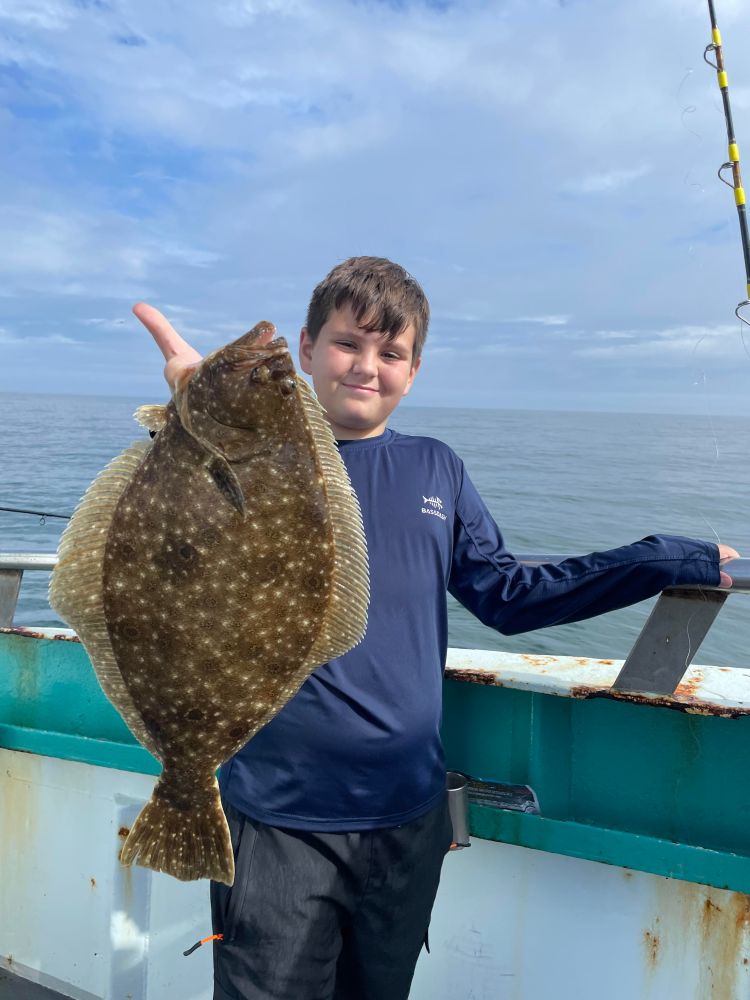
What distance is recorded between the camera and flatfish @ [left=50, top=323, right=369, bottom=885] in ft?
4.89

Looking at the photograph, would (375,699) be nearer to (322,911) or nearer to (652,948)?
(322,911)

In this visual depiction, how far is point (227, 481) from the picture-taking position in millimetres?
1493

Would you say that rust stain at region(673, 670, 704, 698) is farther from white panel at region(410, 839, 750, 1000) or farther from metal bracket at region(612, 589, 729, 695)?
white panel at region(410, 839, 750, 1000)

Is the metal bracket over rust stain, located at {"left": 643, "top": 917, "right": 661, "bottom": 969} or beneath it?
over

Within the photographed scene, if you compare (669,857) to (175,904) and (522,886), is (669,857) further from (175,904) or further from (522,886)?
(175,904)

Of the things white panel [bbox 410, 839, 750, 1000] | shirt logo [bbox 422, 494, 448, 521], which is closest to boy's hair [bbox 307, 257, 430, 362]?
shirt logo [bbox 422, 494, 448, 521]

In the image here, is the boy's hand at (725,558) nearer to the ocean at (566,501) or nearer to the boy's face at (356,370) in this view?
the boy's face at (356,370)

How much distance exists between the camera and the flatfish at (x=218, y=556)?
4.89ft

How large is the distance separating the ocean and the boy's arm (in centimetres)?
136

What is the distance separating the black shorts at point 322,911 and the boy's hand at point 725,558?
1.11 meters

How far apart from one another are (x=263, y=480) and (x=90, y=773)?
2.09m

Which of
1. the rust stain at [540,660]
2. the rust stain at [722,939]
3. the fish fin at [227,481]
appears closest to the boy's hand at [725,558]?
the rust stain at [540,660]

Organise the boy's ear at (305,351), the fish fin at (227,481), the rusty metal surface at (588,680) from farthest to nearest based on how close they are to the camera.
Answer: the rusty metal surface at (588,680) → the boy's ear at (305,351) → the fish fin at (227,481)

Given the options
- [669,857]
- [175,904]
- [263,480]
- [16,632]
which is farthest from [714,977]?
[16,632]
